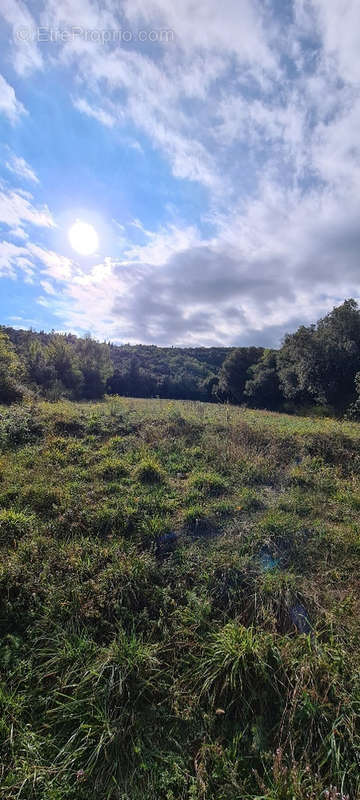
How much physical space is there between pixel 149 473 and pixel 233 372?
2837cm

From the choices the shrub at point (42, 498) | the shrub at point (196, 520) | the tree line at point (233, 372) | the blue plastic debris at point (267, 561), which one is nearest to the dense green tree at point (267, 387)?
the tree line at point (233, 372)

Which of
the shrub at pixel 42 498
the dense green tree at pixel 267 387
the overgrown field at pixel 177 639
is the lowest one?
the overgrown field at pixel 177 639

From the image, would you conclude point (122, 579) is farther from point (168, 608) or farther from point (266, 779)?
point (266, 779)

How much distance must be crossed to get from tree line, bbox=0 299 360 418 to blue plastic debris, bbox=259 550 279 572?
1125 centimetres

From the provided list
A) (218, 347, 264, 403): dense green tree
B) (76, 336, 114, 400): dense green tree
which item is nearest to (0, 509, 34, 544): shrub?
(76, 336, 114, 400): dense green tree

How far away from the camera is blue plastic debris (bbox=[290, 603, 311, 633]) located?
127 inches

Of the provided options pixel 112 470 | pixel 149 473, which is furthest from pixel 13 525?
pixel 149 473

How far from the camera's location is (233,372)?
33.7 m

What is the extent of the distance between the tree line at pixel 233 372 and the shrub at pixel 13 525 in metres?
9.67

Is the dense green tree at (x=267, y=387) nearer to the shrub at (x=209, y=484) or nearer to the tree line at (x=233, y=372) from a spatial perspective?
the tree line at (x=233, y=372)

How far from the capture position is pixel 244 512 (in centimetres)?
526

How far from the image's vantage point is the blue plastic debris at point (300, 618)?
3219 mm

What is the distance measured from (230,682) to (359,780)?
39.1 inches

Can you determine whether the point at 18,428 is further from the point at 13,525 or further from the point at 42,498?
the point at 13,525
